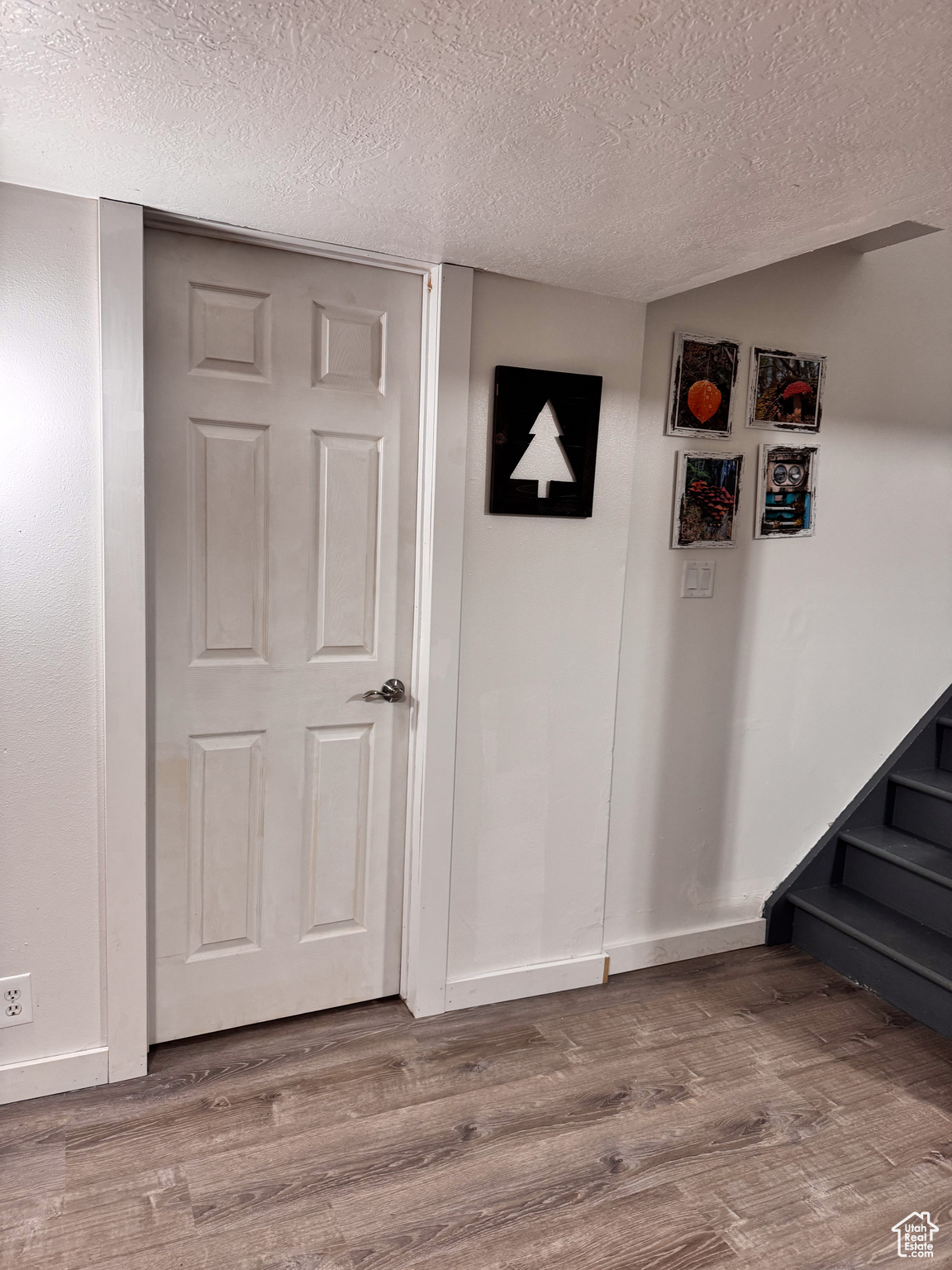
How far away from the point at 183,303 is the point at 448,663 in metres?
1.11

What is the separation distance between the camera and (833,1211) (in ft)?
5.96

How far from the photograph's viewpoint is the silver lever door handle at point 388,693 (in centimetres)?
236

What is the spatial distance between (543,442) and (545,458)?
0.04 m

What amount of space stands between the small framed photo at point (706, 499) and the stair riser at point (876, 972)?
1.34 m

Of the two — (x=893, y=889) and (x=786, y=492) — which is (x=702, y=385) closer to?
(x=786, y=492)

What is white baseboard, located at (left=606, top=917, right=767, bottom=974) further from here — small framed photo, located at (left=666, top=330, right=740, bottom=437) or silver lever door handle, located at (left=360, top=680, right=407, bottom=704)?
small framed photo, located at (left=666, top=330, right=740, bottom=437)

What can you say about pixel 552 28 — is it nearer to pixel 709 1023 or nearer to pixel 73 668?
pixel 73 668

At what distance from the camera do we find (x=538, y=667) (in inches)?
98.0

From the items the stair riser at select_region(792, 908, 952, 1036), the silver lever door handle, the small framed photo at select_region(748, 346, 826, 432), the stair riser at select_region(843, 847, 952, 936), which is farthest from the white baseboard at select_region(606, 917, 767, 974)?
the small framed photo at select_region(748, 346, 826, 432)

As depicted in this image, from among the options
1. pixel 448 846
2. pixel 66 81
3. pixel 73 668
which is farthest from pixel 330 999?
pixel 66 81

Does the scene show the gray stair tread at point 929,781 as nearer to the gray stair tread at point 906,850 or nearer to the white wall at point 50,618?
the gray stair tread at point 906,850

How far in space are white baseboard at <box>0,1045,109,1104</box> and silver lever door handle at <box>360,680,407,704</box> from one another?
42.3 inches

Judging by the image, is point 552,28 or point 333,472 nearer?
point 552,28

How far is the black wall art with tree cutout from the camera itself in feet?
7.64
